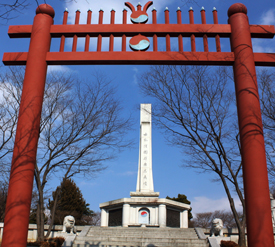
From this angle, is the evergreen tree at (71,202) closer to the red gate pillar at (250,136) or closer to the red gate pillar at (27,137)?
the red gate pillar at (27,137)

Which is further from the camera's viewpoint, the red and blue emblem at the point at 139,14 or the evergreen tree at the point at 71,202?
the evergreen tree at the point at 71,202

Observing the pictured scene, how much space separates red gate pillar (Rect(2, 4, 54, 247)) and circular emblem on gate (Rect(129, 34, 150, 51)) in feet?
5.47

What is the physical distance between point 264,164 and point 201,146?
446 cm

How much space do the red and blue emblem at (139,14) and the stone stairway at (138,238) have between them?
22.8ft

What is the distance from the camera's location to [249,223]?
4.77m

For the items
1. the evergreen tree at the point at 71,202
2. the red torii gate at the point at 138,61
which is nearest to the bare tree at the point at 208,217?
the evergreen tree at the point at 71,202

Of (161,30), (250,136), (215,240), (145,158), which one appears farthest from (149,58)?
(145,158)

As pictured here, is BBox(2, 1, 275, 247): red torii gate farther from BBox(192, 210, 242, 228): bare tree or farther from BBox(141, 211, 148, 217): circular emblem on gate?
BBox(192, 210, 242, 228): bare tree

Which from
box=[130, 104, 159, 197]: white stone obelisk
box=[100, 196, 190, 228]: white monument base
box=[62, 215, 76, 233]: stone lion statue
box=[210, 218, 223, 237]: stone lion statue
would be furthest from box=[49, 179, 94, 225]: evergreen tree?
box=[210, 218, 223, 237]: stone lion statue

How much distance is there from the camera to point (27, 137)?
16.9 feet

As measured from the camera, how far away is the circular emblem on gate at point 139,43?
19.2 ft

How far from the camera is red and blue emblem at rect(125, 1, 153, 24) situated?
6.04m

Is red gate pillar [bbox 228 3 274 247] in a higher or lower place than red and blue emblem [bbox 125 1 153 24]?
lower

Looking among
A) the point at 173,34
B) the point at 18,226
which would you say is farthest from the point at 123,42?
the point at 18,226
